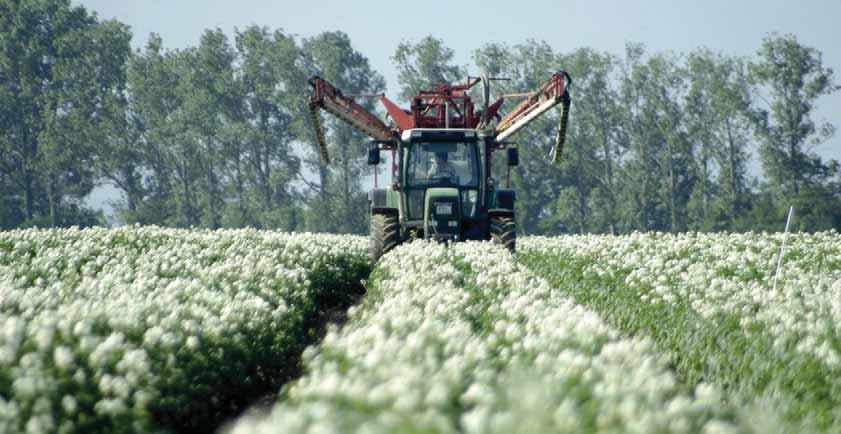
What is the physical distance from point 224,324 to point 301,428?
3.48 metres

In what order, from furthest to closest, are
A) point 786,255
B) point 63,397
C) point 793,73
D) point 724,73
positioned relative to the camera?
point 724,73 → point 793,73 → point 786,255 → point 63,397

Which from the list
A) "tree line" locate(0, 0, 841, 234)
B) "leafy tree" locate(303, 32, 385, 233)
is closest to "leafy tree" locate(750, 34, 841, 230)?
"tree line" locate(0, 0, 841, 234)

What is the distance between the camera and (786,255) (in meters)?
13.4

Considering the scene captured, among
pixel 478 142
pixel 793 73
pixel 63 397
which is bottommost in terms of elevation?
pixel 63 397

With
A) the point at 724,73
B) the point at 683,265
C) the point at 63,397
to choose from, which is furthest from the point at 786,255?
the point at 724,73

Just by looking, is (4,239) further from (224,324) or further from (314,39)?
(314,39)

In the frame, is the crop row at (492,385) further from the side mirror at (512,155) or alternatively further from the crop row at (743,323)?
the side mirror at (512,155)

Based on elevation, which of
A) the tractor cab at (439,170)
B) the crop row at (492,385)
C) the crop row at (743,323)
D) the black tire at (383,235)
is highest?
the tractor cab at (439,170)

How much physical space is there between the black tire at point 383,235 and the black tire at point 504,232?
185 centimetres

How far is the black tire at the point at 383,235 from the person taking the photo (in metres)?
15.9

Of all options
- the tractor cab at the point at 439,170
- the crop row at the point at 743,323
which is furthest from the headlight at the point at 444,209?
the crop row at the point at 743,323

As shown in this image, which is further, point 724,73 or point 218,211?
point 218,211

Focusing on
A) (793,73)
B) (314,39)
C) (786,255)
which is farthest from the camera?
(314,39)

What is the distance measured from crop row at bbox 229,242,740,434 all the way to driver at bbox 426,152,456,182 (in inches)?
411
